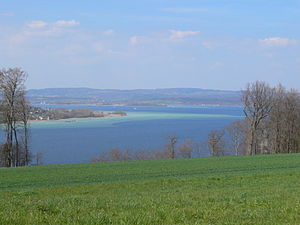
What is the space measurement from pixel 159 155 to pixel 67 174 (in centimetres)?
5036

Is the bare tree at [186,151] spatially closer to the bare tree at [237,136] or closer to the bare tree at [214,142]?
the bare tree at [214,142]

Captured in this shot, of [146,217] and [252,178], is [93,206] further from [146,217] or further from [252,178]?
[252,178]

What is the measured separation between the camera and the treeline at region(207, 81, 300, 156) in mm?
60188

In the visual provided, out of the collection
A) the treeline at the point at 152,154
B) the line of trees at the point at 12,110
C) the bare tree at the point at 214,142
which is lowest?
the treeline at the point at 152,154

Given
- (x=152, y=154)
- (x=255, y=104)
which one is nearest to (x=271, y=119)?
(x=255, y=104)

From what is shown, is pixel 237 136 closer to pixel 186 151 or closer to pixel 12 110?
pixel 186 151

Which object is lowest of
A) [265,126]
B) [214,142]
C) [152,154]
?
[152,154]

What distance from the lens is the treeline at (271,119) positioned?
2370 inches

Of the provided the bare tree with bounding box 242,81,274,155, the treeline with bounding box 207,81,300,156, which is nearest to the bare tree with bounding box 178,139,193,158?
the treeline with bounding box 207,81,300,156

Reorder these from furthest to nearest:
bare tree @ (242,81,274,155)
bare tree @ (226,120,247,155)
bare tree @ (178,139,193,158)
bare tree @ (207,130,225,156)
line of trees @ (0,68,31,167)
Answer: bare tree @ (226,120,247,155) < bare tree @ (178,139,193,158) < bare tree @ (207,130,225,156) < bare tree @ (242,81,274,155) < line of trees @ (0,68,31,167)

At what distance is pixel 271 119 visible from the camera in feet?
220

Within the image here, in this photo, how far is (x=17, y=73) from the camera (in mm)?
45031

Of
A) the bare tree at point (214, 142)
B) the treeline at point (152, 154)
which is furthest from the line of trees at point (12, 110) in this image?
the bare tree at point (214, 142)

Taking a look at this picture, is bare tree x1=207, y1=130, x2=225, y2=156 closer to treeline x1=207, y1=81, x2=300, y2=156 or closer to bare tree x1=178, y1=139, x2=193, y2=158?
bare tree x1=178, y1=139, x2=193, y2=158
